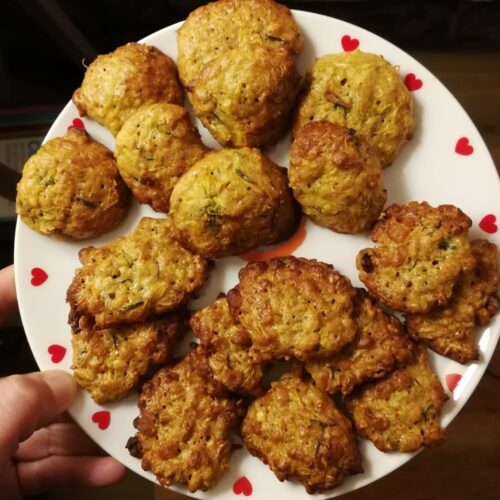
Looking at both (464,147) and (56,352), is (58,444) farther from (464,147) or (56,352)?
(464,147)

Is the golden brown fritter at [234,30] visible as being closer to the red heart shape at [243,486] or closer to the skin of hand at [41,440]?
the skin of hand at [41,440]

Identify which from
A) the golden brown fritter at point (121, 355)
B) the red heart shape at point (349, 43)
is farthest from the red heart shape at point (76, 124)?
the red heart shape at point (349, 43)

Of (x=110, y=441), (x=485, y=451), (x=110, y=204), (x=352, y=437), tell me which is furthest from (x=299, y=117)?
(x=485, y=451)

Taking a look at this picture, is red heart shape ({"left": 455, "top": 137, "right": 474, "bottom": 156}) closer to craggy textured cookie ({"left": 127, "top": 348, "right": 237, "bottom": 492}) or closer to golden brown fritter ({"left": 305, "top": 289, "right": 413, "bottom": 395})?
golden brown fritter ({"left": 305, "top": 289, "right": 413, "bottom": 395})

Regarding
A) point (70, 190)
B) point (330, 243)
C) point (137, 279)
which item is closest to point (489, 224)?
point (330, 243)

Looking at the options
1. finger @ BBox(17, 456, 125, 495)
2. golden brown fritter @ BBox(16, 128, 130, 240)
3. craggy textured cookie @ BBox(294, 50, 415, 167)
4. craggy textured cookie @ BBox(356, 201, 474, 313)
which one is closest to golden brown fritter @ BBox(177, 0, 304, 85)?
craggy textured cookie @ BBox(294, 50, 415, 167)

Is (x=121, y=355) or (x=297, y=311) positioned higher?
(x=297, y=311)

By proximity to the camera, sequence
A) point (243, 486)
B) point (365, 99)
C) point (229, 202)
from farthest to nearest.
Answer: point (243, 486) → point (365, 99) → point (229, 202)
